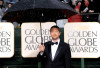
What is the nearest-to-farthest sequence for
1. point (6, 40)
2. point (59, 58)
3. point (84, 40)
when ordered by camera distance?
1. point (59, 58)
2. point (84, 40)
3. point (6, 40)

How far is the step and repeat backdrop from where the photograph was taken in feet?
30.3

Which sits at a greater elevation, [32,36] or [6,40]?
[32,36]

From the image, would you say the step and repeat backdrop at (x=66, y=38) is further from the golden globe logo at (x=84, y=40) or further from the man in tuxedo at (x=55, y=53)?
the man in tuxedo at (x=55, y=53)

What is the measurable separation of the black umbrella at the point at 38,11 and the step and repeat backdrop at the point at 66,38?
313mm

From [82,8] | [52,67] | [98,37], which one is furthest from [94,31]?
[82,8]

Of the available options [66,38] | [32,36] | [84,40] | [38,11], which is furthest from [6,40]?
[84,40]

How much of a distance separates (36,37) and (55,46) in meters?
1.60

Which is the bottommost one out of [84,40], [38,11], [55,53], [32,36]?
[55,53]

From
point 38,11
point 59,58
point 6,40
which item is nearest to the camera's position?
point 59,58

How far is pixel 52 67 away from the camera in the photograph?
25.0 feet

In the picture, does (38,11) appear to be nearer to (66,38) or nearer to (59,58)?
(66,38)

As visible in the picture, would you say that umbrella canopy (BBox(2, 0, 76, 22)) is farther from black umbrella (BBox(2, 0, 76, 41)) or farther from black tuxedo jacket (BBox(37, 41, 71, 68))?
→ black tuxedo jacket (BBox(37, 41, 71, 68))

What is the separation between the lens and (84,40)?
9258 millimetres

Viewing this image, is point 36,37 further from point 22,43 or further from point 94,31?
point 94,31
